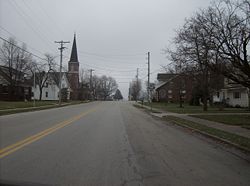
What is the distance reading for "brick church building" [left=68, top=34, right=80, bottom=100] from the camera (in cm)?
11188

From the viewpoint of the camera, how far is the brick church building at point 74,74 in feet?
367

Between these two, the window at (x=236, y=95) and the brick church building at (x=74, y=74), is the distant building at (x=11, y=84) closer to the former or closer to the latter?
the brick church building at (x=74, y=74)

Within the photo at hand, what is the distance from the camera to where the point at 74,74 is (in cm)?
11644

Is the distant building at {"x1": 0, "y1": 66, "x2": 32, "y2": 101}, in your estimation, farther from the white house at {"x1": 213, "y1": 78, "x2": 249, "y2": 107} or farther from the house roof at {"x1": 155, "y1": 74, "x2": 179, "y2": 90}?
the white house at {"x1": 213, "y1": 78, "x2": 249, "y2": 107}

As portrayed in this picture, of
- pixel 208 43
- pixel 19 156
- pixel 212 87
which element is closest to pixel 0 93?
pixel 212 87

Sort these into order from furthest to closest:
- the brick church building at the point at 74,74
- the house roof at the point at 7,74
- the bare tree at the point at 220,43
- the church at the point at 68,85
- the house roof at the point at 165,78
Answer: the brick church building at the point at 74,74 → the church at the point at 68,85 → the house roof at the point at 7,74 → the house roof at the point at 165,78 → the bare tree at the point at 220,43

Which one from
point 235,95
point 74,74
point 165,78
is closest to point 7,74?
point 165,78

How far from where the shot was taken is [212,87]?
127 feet

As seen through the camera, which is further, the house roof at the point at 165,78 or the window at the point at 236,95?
the window at the point at 236,95

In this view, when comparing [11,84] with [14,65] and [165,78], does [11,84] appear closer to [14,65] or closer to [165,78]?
[14,65]

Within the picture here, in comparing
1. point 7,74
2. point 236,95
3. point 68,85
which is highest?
point 68,85

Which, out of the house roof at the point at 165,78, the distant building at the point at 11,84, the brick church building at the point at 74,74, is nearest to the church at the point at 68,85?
the brick church building at the point at 74,74

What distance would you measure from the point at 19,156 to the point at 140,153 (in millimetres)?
3438

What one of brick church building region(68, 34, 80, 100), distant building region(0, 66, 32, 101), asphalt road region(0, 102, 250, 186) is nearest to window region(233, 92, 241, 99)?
asphalt road region(0, 102, 250, 186)
